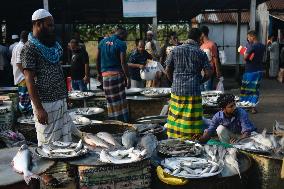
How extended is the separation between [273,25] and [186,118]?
15450 mm

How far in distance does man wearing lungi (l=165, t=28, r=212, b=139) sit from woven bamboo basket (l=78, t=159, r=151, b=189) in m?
1.75

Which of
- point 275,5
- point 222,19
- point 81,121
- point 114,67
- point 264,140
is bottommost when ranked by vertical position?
point 81,121

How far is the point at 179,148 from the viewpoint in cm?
422

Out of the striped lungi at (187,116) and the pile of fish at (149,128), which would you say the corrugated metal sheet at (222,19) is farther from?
the striped lungi at (187,116)

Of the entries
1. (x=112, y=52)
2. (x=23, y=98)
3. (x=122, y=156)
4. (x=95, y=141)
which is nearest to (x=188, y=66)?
(x=95, y=141)

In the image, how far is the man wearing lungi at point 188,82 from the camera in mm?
5184

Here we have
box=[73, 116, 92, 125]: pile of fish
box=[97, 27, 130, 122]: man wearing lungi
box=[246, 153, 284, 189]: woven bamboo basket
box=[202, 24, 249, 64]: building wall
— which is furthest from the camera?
box=[202, 24, 249, 64]: building wall

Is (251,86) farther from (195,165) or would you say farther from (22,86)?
(195,165)

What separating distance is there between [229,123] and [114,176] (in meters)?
2.17

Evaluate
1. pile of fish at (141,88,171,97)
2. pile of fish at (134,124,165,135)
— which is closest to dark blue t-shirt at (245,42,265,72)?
pile of fish at (141,88,171,97)

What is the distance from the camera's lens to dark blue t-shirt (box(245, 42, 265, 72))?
29.4 feet

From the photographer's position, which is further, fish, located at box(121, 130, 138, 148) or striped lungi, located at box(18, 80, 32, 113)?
striped lungi, located at box(18, 80, 32, 113)

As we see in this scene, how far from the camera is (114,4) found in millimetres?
14586

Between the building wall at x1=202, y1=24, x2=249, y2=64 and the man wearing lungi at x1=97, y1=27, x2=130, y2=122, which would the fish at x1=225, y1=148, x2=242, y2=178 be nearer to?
the man wearing lungi at x1=97, y1=27, x2=130, y2=122
